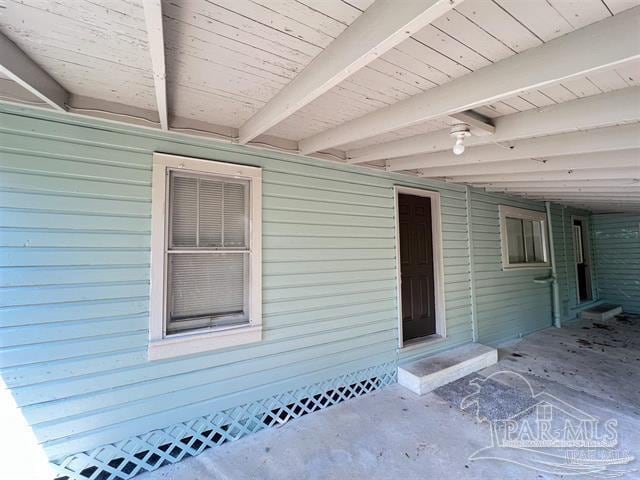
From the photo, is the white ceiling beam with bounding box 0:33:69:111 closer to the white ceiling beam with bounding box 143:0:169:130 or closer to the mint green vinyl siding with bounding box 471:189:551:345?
the white ceiling beam with bounding box 143:0:169:130

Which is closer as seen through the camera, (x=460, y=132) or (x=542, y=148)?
(x=460, y=132)

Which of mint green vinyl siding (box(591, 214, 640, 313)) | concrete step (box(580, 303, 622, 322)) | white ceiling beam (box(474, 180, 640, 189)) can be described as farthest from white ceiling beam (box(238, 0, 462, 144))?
mint green vinyl siding (box(591, 214, 640, 313))

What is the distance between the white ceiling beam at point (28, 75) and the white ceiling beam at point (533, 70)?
6.57 ft

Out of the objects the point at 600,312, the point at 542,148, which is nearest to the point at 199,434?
the point at 542,148

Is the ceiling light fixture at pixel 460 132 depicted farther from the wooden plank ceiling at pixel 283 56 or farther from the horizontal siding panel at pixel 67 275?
the horizontal siding panel at pixel 67 275

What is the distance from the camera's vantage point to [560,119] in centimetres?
183

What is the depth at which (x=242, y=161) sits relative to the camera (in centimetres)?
259

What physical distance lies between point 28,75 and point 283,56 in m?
1.32

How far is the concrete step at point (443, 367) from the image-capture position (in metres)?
3.17

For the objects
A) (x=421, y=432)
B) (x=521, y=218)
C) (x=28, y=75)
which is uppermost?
(x=28, y=75)

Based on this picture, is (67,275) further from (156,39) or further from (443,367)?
(443,367)

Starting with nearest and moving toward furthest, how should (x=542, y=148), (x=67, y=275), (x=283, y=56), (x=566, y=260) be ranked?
(x=283, y=56) < (x=67, y=275) < (x=542, y=148) < (x=566, y=260)

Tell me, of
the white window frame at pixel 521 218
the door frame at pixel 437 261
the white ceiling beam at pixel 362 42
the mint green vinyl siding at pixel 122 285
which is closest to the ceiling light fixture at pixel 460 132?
the white ceiling beam at pixel 362 42

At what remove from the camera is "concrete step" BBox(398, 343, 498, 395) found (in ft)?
10.4
